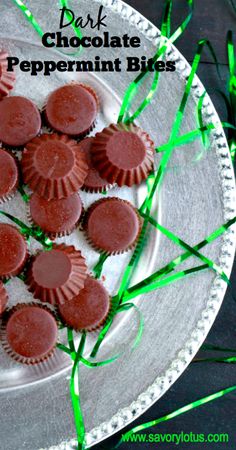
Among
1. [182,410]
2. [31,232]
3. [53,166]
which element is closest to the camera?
[53,166]

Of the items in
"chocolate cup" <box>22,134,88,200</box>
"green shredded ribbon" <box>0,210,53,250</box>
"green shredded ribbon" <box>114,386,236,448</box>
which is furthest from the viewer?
"green shredded ribbon" <box>114,386,236,448</box>

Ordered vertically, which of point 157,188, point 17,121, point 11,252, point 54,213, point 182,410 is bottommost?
point 182,410

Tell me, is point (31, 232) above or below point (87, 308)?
above

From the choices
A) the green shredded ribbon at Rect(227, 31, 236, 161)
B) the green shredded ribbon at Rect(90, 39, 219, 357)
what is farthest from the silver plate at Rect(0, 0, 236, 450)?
the green shredded ribbon at Rect(227, 31, 236, 161)

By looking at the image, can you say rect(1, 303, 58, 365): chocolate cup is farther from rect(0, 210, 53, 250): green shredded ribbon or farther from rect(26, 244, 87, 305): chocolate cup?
rect(0, 210, 53, 250): green shredded ribbon

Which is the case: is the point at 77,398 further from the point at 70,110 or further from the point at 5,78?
the point at 5,78

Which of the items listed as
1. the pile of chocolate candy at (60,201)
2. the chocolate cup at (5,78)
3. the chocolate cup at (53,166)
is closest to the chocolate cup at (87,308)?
the pile of chocolate candy at (60,201)

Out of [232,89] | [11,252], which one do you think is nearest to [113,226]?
[11,252]
